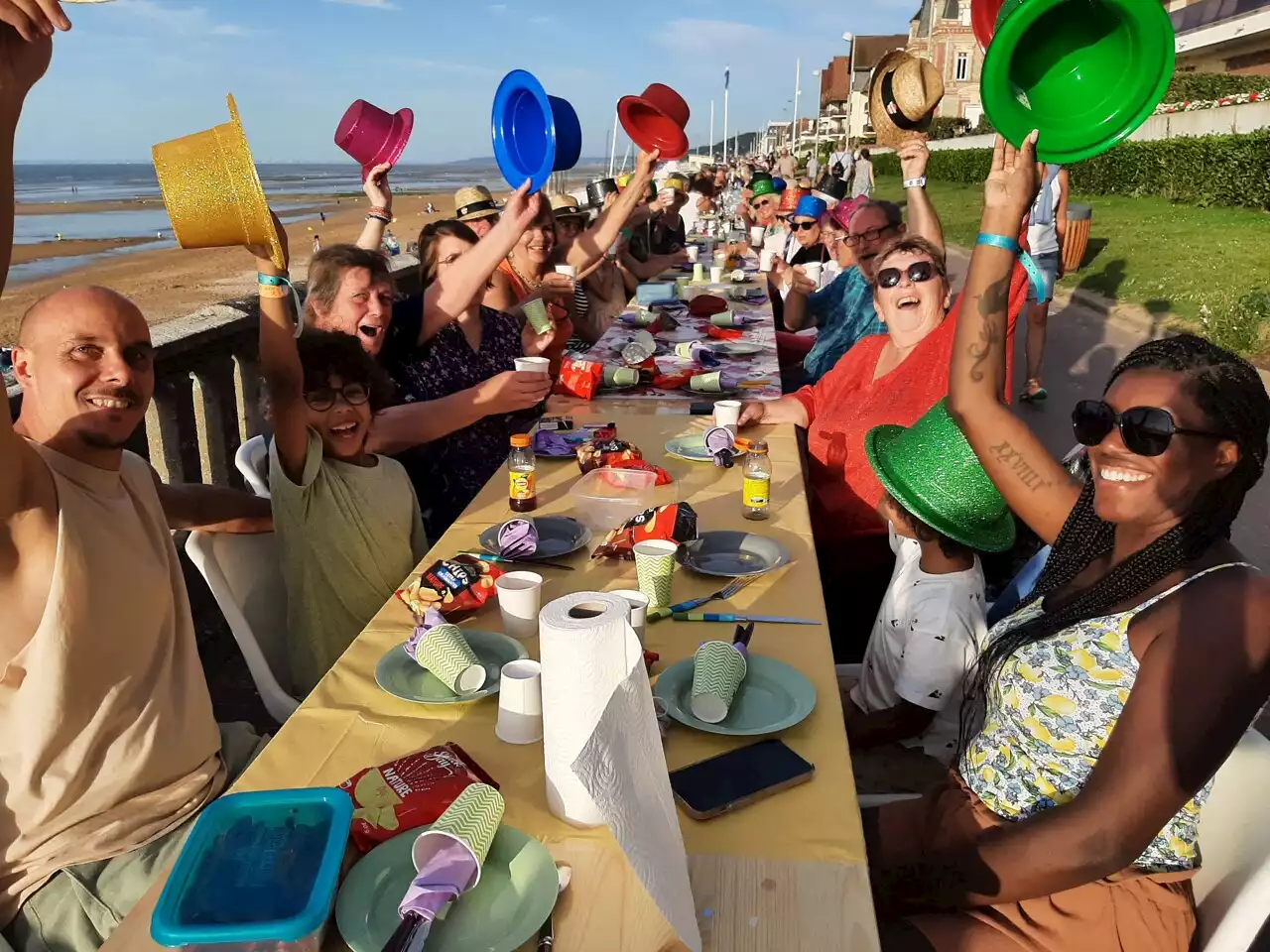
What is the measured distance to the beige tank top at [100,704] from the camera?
5.66 ft

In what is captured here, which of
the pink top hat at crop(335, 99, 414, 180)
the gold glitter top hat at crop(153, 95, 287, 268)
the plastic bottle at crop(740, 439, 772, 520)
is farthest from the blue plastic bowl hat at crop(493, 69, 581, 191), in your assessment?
the gold glitter top hat at crop(153, 95, 287, 268)

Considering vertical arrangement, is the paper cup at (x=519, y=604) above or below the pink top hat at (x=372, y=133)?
below

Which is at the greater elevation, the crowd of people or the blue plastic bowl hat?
the blue plastic bowl hat

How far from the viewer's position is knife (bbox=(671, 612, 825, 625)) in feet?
6.77

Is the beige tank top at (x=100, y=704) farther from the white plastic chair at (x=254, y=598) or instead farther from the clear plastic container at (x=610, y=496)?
the clear plastic container at (x=610, y=496)

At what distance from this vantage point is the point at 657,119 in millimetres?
6117

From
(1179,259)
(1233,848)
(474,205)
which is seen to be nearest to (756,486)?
(1233,848)

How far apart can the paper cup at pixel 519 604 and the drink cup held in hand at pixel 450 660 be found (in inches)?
7.4

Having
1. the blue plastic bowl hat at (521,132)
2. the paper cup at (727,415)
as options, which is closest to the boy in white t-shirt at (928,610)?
the paper cup at (727,415)

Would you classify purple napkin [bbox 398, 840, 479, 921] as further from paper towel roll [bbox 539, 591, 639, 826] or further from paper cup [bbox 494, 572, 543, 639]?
paper cup [bbox 494, 572, 543, 639]

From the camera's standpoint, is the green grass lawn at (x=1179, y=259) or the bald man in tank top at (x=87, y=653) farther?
the green grass lawn at (x=1179, y=259)

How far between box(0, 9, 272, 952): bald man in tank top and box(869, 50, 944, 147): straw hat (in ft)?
9.48

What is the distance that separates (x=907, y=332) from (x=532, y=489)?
5.77 ft

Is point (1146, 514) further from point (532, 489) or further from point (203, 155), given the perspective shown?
point (203, 155)
